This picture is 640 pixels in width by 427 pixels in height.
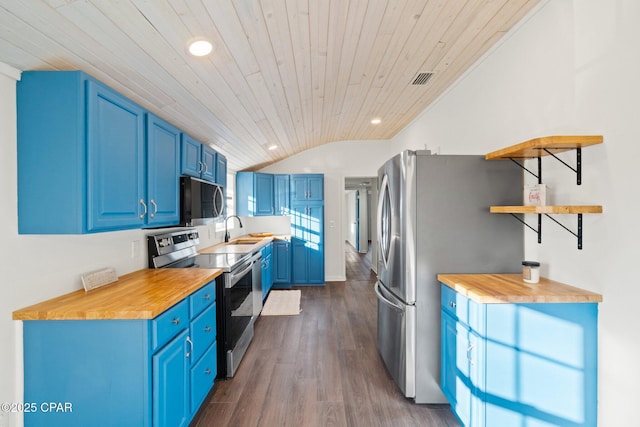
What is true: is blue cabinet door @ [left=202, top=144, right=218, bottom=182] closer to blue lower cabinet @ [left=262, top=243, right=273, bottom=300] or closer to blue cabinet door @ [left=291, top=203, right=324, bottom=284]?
blue lower cabinet @ [left=262, top=243, right=273, bottom=300]

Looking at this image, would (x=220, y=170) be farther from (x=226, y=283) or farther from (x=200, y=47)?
(x=200, y=47)

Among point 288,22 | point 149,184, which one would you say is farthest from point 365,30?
point 149,184

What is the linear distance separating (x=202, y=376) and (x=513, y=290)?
2094 millimetres

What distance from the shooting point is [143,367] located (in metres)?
1.40

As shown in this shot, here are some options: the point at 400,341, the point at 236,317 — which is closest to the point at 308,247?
the point at 236,317

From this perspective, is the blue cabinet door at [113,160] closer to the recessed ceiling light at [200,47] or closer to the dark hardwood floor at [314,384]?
the recessed ceiling light at [200,47]

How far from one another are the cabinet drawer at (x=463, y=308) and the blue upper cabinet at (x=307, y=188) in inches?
140

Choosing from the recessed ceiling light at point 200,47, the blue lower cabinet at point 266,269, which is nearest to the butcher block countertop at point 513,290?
the recessed ceiling light at point 200,47

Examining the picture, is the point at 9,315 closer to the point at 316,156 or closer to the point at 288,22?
the point at 288,22

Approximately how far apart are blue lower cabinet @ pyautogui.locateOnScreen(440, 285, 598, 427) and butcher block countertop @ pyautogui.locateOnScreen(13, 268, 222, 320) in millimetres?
1756

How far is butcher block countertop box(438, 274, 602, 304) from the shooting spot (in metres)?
1.48

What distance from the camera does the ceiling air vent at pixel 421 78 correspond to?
2662mm

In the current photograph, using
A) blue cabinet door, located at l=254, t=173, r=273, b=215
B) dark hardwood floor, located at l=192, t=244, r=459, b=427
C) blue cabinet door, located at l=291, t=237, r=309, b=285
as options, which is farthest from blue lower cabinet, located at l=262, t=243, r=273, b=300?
blue cabinet door, located at l=254, t=173, r=273, b=215

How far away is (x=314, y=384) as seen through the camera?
7.68 feet
